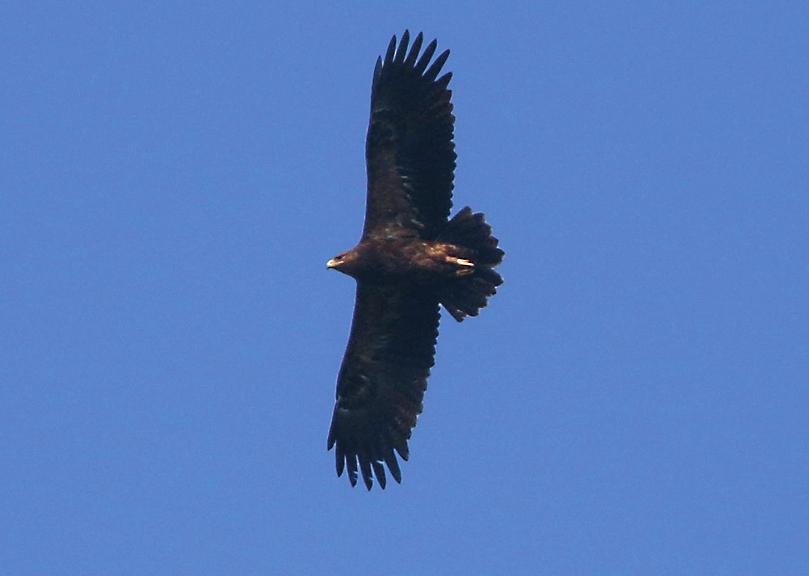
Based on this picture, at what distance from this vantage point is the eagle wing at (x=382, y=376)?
23031 millimetres

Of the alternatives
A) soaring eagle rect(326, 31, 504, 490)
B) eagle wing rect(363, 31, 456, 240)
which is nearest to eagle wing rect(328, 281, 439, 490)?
soaring eagle rect(326, 31, 504, 490)

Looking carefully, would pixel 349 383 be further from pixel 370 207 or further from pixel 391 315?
pixel 370 207

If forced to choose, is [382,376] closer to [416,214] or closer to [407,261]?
[407,261]

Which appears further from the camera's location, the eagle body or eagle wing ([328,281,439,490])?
eagle wing ([328,281,439,490])

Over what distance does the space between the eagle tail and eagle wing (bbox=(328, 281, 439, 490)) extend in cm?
39

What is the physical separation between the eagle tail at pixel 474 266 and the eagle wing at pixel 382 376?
1.29 feet

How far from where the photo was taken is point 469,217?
22203 millimetres

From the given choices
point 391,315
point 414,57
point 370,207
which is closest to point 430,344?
point 391,315

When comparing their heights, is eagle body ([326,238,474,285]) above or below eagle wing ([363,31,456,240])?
below

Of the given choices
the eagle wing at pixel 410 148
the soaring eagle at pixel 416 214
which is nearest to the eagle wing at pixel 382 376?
the soaring eagle at pixel 416 214

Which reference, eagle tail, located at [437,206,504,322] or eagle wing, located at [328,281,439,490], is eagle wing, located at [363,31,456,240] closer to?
eagle tail, located at [437,206,504,322]

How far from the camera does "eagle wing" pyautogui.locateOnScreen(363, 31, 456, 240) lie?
2219 cm

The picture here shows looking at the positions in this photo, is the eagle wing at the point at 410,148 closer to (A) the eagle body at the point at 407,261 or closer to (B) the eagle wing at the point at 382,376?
(A) the eagle body at the point at 407,261

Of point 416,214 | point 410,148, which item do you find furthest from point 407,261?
point 410,148
